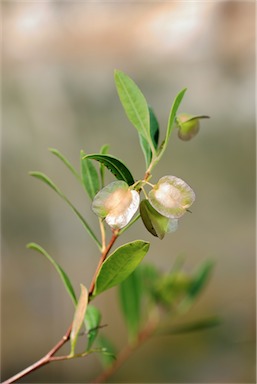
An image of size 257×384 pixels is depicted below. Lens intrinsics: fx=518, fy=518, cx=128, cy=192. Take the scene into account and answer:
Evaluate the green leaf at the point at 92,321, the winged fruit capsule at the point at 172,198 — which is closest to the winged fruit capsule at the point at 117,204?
the winged fruit capsule at the point at 172,198

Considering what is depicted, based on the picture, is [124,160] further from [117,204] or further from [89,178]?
[117,204]

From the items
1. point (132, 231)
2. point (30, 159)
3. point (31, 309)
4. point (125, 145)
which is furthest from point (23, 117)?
point (31, 309)

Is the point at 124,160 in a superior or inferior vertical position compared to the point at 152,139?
superior

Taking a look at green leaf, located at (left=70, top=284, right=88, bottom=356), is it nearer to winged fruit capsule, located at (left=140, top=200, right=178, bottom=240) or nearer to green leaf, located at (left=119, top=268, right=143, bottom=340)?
winged fruit capsule, located at (left=140, top=200, right=178, bottom=240)

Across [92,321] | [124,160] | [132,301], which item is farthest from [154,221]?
[124,160]

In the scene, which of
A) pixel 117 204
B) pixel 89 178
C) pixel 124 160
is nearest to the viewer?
pixel 117 204
